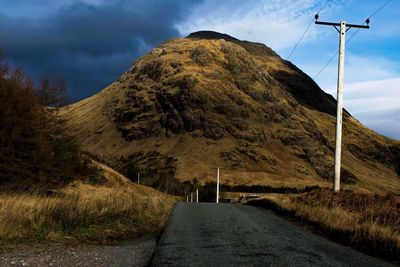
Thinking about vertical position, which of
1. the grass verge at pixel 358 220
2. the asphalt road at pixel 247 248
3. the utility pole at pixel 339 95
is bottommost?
the asphalt road at pixel 247 248

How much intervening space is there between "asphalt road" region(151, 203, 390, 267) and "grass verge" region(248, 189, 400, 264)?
621 mm

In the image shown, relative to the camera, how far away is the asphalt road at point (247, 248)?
29.6 ft

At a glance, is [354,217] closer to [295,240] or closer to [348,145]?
[295,240]

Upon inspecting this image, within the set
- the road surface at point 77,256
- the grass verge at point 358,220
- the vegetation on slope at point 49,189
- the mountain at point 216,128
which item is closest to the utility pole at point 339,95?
the grass verge at point 358,220

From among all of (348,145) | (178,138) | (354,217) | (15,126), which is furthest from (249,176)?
(354,217)

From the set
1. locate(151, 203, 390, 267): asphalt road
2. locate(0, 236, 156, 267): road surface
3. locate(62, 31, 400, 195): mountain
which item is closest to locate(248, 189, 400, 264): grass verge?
locate(151, 203, 390, 267): asphalt road

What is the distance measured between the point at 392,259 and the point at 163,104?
153 meters

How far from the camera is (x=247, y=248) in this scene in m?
10.5

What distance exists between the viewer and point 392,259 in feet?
33.2

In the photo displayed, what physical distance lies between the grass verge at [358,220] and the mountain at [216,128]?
105868mm

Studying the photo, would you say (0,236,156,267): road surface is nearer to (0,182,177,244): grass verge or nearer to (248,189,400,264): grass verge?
(0,182,177,244): grass verge

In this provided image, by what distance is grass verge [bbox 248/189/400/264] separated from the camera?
442 inches

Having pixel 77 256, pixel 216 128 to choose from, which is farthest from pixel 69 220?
pixel 216 128

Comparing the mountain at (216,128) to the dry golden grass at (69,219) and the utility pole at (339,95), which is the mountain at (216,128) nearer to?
the utility pole at (339,95)
